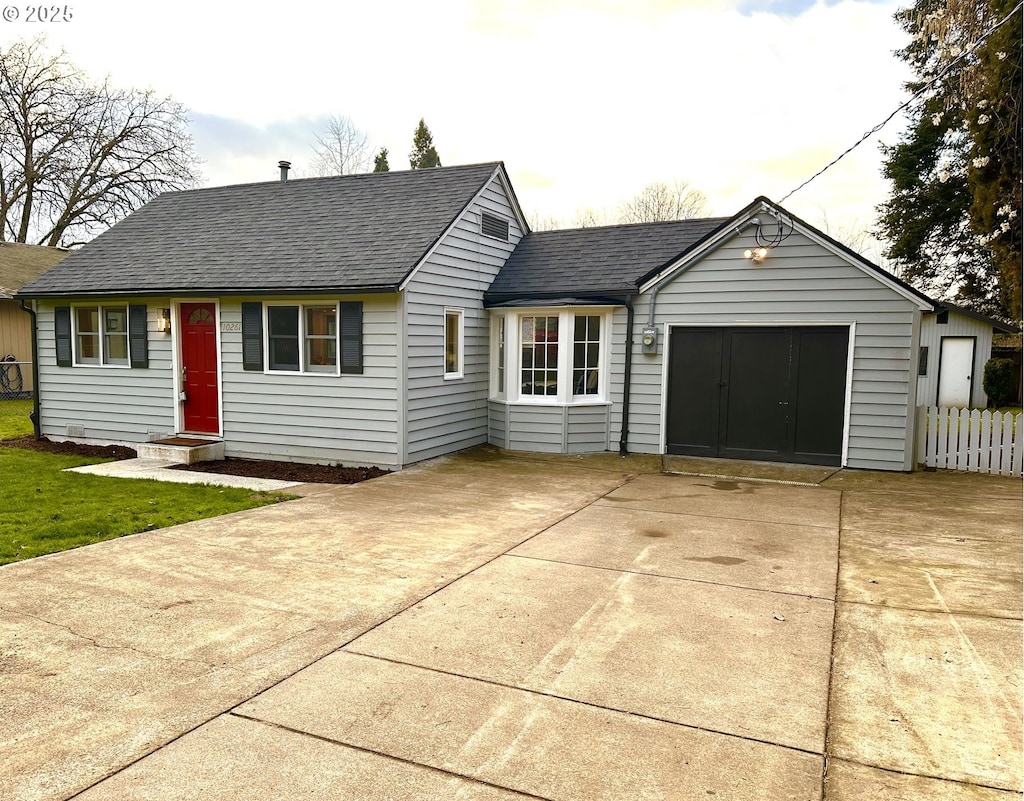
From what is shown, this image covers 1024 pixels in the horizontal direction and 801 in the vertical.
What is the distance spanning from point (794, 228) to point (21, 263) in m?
22.1

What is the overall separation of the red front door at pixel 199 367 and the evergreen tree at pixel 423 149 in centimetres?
3188

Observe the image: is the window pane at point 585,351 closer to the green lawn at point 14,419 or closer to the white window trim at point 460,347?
the white window trim at point 460,347

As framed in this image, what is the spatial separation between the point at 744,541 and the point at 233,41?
11.4m

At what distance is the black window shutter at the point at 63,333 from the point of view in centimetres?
1199

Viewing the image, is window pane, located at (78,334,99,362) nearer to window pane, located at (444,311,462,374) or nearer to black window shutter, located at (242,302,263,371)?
black window shutter, located at (242,302,263,371)

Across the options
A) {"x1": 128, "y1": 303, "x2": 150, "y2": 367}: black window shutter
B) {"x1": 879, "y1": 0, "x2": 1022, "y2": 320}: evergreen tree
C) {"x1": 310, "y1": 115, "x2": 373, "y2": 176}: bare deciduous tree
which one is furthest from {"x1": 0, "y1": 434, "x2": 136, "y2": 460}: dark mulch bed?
{"x1": 310, "y1": 115, "x2": 373, "y2": 176}: bare deciduous tree

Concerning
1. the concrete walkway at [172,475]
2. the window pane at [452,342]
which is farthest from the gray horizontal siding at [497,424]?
the concrete walkway at [172,475]

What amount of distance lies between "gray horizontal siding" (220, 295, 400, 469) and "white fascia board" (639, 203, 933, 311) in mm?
4321

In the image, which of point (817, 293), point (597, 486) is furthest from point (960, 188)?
point (597, 486)

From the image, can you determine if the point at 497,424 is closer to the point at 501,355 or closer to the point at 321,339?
the point at 501,355

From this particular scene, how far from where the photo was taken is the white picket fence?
947 centimetres

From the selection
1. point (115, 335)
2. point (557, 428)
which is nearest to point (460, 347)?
point (557, 428)

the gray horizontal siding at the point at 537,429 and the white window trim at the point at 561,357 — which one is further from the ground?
the white window trim at the point at 561,357

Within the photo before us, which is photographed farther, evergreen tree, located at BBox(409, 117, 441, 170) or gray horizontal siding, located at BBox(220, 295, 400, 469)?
evergreen tree, located at BBox(409, 117, 441, 170)
